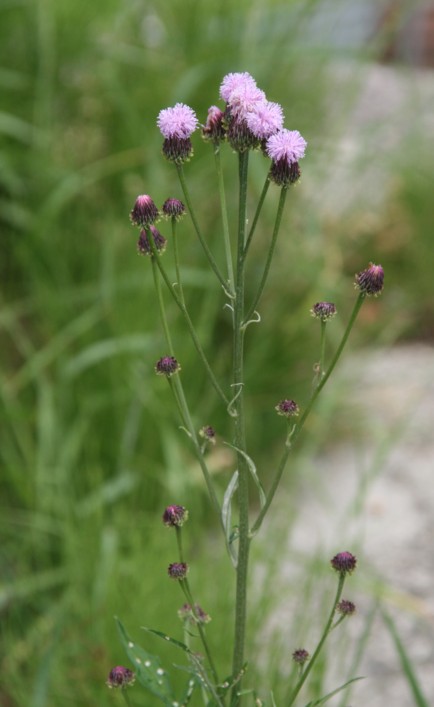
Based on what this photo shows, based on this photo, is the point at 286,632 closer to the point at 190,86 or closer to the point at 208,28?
the point at 190,86

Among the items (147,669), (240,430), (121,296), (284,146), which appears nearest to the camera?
(284,146)

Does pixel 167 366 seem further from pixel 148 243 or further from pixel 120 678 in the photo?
pixel 120 678

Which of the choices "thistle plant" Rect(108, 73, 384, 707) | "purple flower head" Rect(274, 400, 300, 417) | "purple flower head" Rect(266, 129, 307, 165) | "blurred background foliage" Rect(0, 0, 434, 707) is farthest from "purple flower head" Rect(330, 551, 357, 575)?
"blurred background foliage" Rect(0, 0, 434, 707)

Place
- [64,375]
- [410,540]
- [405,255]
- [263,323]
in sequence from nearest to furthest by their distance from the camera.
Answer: [64,375] → [410,540] → [263,323] → [405,255]

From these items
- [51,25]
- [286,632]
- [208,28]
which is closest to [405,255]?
[208,28]

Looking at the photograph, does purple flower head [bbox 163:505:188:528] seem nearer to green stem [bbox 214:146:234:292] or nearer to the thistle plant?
the thistle plant

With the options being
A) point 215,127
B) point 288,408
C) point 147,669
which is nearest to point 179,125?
point 215,127
